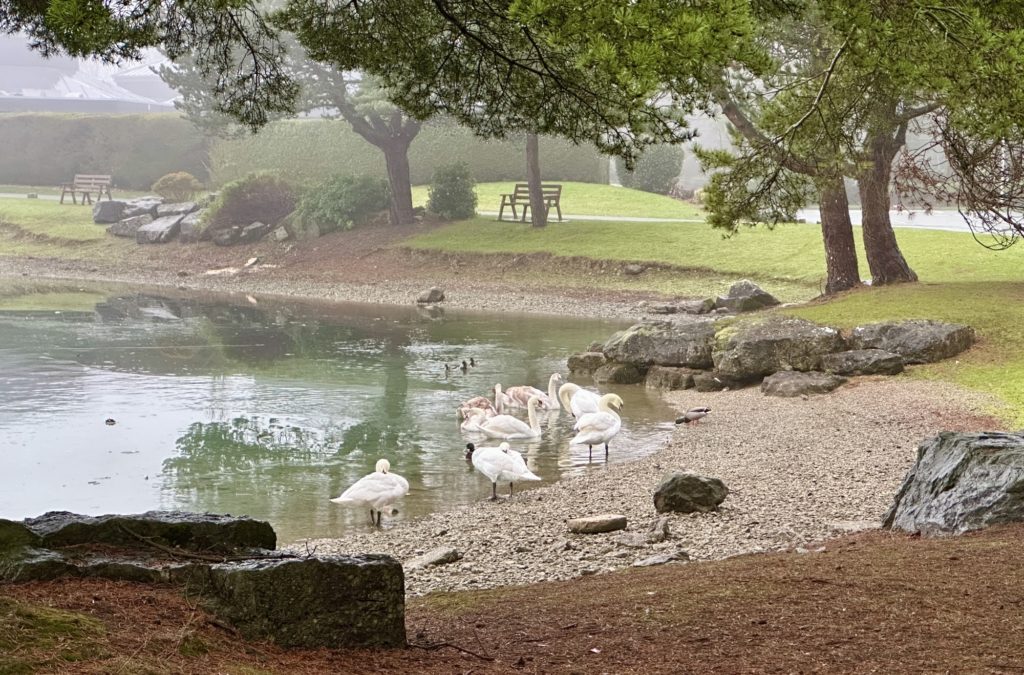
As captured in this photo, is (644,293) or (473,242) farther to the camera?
(473,242)

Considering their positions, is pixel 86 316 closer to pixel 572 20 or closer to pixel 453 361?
pixel 453 361

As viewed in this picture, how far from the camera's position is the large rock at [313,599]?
5.43 meters

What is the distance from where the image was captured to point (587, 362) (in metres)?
21.6

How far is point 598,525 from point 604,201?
38996 millimetres

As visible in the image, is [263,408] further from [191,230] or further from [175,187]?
[175,187]

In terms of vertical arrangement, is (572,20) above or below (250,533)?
above

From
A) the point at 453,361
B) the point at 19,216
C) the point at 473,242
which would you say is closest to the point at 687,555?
the point at 453,361

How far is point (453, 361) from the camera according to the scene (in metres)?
22.8

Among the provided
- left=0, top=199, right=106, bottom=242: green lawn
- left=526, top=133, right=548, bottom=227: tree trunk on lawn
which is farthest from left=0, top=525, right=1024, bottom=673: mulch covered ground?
left=0, top=199, right=106, bottom=242: green lawn

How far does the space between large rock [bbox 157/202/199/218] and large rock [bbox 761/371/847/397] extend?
109ft

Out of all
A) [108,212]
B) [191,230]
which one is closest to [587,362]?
[191,230]

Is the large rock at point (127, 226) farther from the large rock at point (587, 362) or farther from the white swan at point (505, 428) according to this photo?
the white swan at point (505, 428)

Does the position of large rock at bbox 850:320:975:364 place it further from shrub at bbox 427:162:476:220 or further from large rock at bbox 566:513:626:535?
shrub at bbox 427:162:476:220

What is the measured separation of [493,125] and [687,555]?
393 centimetres
